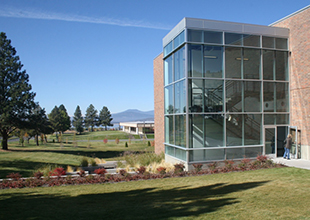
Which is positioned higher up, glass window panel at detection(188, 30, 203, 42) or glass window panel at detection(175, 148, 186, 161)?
glass window panel at detection(188, 30, 203, 42)

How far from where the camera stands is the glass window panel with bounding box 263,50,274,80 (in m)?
15.6

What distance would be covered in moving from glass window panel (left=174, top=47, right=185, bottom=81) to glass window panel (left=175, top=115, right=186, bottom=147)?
2443 mm

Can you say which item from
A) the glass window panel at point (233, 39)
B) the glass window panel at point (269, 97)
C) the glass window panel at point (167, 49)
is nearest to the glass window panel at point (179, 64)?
the glass window panel at point (167, 49)

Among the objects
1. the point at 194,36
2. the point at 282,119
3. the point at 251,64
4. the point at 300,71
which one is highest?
the point at 194,36

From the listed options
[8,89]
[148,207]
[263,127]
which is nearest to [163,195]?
[148,207]

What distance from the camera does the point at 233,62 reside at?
14.9 m

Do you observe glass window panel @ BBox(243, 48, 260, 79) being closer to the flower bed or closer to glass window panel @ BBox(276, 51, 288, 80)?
glass window panel @ BBox(276, 51, 288, 80)

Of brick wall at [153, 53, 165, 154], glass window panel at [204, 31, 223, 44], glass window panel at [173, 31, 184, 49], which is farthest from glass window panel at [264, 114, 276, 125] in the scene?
brick wall at [153, 53, 165, 154]

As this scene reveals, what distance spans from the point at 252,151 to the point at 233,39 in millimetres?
6659

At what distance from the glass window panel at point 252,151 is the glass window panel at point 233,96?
92.8 inches

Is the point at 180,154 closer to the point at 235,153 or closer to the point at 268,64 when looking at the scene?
the point at 235,153

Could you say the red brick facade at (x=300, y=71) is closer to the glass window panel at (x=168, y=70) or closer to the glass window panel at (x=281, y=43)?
the glass window panel at (x=281, y=43)

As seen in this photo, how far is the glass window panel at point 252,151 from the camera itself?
14.8 metres

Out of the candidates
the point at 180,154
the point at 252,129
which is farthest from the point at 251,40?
the point at 180,154
